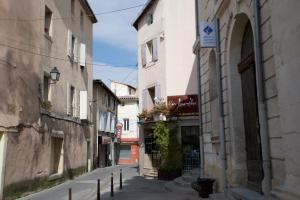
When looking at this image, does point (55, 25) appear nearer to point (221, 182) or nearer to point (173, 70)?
point (173, 70)

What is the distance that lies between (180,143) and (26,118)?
9097 mm

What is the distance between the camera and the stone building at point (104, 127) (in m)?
32.2

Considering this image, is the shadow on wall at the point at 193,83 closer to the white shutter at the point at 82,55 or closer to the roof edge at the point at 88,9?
the white shutter at the point at 82,55

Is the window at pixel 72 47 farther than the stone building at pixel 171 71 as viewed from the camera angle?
No

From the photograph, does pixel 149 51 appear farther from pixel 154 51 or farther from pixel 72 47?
pixel 72 47

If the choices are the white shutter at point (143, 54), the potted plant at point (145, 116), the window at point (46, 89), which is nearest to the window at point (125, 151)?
the white shutter at point (143, 54)

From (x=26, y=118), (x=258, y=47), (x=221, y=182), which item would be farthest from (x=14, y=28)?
(x=258, y=47)

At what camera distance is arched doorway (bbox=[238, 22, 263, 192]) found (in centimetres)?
863

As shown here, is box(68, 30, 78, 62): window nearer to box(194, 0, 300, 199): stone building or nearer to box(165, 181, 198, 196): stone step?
box(165, 181, 198, 196): stone step

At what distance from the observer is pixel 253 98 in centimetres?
884

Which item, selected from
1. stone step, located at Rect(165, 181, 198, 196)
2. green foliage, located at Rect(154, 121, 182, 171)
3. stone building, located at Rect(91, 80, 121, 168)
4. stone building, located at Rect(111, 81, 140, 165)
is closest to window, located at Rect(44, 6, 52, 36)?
green foliage, located at Rect(154, 121, 182, 171)

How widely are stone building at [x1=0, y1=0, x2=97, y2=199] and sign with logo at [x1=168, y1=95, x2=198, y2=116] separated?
5301 millimetres

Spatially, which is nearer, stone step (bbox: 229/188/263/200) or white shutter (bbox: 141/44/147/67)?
stone step (bbox: 229/188/263/200)

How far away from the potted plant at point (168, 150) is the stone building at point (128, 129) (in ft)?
81.9
